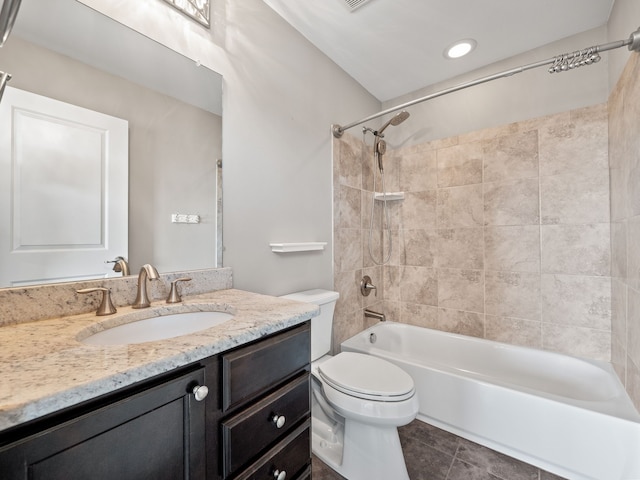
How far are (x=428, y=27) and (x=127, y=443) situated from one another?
231 centimetres

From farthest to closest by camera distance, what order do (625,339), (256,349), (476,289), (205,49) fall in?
(476,289) → (625,339) → (205,49) → (256,349)

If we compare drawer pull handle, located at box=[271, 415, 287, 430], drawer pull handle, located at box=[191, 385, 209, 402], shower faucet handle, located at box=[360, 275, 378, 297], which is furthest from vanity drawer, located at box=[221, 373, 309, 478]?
shower faucet handle, located at box=[360, 275, 378, 297]

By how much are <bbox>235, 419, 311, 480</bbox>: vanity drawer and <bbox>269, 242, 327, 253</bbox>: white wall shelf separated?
86cm

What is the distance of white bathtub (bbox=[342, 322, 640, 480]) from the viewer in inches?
47.8

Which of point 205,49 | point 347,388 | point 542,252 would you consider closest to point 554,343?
point 542,252

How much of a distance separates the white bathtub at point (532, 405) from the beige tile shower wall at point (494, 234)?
0.14 meters

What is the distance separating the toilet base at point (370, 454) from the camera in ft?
4.22

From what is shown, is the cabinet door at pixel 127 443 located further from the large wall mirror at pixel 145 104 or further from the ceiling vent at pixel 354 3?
the ceiling vent at pixel 354 3

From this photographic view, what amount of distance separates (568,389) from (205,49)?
9.12 feet

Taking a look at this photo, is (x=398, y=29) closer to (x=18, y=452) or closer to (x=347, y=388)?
(x=347, y=388)

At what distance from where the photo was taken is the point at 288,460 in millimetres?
841

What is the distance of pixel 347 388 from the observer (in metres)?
1.28

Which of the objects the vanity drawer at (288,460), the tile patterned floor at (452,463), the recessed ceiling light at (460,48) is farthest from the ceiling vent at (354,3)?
the tile patterned floor at (452,463)

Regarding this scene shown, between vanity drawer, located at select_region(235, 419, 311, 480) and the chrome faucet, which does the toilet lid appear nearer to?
vanity drawer, located at select_region(235, 419, 311, 480)
